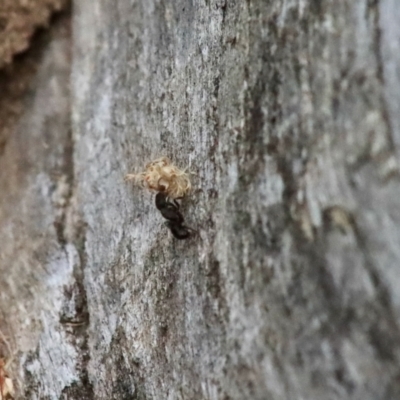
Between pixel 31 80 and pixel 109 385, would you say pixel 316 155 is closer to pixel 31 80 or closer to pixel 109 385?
pixel 109 385

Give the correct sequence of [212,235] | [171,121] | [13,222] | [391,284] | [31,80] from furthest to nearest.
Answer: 1. [31,80]
2. [13,222]
3. [171,121]
4. [212,235]
5. [391,284]

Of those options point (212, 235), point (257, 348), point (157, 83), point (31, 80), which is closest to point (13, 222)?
point (31, 80)

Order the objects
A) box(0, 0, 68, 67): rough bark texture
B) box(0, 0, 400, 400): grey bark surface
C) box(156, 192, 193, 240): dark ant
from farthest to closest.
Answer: box(0, 0, 68, 67): rough bark texture, box(156, 192, 193, 240): dark ant, box(0, 0, 400, 400): grey bark surface

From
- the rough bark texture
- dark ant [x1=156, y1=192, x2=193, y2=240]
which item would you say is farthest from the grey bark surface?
the rough bark texture

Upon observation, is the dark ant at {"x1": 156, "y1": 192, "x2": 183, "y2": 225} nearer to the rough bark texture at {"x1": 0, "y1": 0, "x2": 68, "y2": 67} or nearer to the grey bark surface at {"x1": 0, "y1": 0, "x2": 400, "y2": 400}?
the grey bark surface at {"x1": 0, "y1": 0, "x2": 400, "y2": 400}

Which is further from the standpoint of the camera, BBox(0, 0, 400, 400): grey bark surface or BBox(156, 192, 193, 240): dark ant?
BBox(156, 192, 193, 240): dark ant

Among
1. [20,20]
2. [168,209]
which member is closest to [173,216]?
[168,209]
